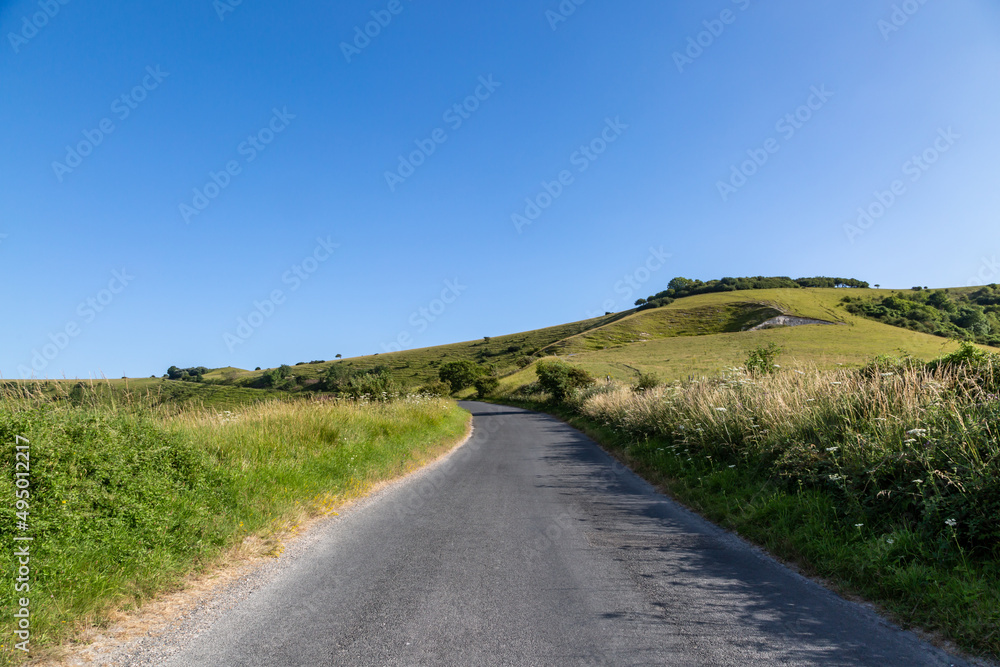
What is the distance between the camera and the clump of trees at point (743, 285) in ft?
380

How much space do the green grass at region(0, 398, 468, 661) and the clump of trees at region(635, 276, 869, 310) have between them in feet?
366

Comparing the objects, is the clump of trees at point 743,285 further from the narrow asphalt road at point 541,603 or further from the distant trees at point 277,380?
the narrow asphalt road at point 541,603

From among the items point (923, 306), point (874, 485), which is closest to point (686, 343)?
point (923, 306)

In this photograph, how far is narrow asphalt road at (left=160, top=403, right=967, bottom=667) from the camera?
3.21 m

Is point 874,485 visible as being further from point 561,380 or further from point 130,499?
point 561,380

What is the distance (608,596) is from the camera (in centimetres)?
411

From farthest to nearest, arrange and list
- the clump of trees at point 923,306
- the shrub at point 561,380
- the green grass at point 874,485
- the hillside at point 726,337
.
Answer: the clump of trees at point 923,306, the hillside at point 726,337, the shrub at point 561,380, the green grass at point 874,485

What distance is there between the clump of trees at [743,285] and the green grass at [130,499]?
111538 mm

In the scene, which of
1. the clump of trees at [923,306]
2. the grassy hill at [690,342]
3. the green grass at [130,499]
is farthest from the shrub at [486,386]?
the green grass at [130,499]

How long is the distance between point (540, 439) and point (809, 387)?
10073 mm

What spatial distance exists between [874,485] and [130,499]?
7.71m

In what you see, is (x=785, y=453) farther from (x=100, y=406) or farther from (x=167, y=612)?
(x=100, y=406)

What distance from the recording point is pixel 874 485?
17.5 feet

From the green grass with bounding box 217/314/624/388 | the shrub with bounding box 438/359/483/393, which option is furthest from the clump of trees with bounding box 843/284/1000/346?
the shrub with bounding box 438/359/483/393
